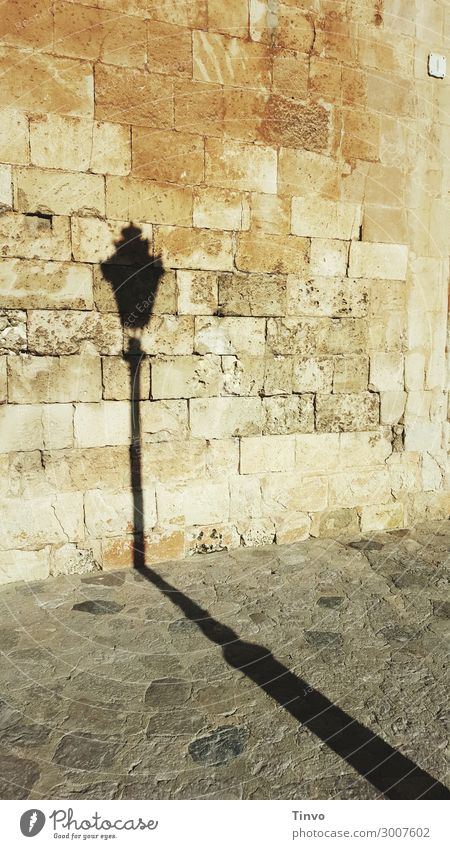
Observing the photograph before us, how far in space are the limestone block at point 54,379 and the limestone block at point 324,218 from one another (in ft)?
7.59

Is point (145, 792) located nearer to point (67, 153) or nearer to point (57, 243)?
point (57, 243)

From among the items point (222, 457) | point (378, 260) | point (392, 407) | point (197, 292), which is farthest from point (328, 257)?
point (222, 457)

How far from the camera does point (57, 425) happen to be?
476cm

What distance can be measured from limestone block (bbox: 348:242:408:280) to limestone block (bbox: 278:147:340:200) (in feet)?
1.91

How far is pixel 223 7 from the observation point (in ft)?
16.4

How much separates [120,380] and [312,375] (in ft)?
6.15

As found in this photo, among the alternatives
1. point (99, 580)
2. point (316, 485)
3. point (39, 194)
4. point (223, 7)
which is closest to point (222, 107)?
point (223, 7)

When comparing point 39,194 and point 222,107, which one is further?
point 222,107

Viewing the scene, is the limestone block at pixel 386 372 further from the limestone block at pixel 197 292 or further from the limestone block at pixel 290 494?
the limestone block at pixel 197 292

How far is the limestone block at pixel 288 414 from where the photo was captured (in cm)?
548

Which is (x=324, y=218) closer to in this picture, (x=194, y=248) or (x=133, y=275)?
(x=194, y=248)

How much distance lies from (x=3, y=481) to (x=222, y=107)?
12.2ft
